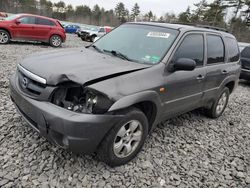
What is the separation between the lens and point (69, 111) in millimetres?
2287

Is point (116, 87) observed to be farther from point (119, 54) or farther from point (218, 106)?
point (218, 106)

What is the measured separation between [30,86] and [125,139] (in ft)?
4.34

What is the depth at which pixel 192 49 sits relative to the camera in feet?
11.7

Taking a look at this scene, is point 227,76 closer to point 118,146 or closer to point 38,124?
point 118,146

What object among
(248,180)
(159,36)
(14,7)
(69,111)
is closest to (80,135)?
(69,111)

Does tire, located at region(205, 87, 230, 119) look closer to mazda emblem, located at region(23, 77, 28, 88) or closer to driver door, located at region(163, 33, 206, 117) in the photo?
driver door, located at region(163, 33, 206, 117)

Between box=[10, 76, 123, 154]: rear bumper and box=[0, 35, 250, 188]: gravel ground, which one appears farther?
box=[0, 35, 250, 188]: gravel ground

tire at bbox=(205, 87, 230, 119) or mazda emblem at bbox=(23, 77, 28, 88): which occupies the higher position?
mazda emblem at bbox=(23, 77, 28, 88)

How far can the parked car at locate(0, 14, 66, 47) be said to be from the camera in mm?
11078

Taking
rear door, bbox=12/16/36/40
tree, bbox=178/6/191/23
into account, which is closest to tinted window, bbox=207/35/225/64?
rear door, bbox=12/16/36/40

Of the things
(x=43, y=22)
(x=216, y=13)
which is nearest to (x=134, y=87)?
(x=43, y=22)

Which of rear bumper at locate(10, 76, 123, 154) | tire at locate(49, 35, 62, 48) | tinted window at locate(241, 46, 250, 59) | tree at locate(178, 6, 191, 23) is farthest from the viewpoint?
tree at locate(178, 6, 191, 23)

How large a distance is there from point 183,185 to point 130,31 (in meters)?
2.51

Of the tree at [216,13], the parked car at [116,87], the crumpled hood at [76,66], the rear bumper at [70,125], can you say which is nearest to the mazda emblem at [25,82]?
the parked car at [116,87]
